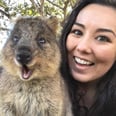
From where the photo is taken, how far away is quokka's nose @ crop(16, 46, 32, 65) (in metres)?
3.79

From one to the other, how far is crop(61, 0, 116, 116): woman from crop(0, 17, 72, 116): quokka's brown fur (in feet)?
0.75

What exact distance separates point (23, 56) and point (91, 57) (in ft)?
2.70


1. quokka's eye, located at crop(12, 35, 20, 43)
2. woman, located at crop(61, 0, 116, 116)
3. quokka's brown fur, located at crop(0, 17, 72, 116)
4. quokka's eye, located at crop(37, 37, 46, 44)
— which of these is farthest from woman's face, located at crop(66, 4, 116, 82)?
quokka's eye, located at crop(12, 35, 20, 43)

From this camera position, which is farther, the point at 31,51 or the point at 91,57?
the point at 91,57

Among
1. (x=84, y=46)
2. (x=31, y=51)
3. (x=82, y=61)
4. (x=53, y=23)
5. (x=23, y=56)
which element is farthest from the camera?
(x=53, y=23)

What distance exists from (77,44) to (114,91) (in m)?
0.77

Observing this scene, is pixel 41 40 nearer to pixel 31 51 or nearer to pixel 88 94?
pixel 31 51

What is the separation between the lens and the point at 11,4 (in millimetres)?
13047

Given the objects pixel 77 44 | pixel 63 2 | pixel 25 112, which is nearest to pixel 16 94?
pixel 25 112

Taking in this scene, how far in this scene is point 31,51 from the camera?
3936 mm

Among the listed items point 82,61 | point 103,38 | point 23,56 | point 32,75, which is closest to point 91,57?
point 82,61

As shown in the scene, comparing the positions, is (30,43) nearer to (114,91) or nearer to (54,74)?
(54,74)

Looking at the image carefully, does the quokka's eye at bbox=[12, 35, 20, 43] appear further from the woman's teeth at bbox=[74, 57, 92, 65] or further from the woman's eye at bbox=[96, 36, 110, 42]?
the woman's eye at bbox=[96, 36, 110, 42]

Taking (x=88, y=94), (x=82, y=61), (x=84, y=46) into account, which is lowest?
(x=88, y=94)
